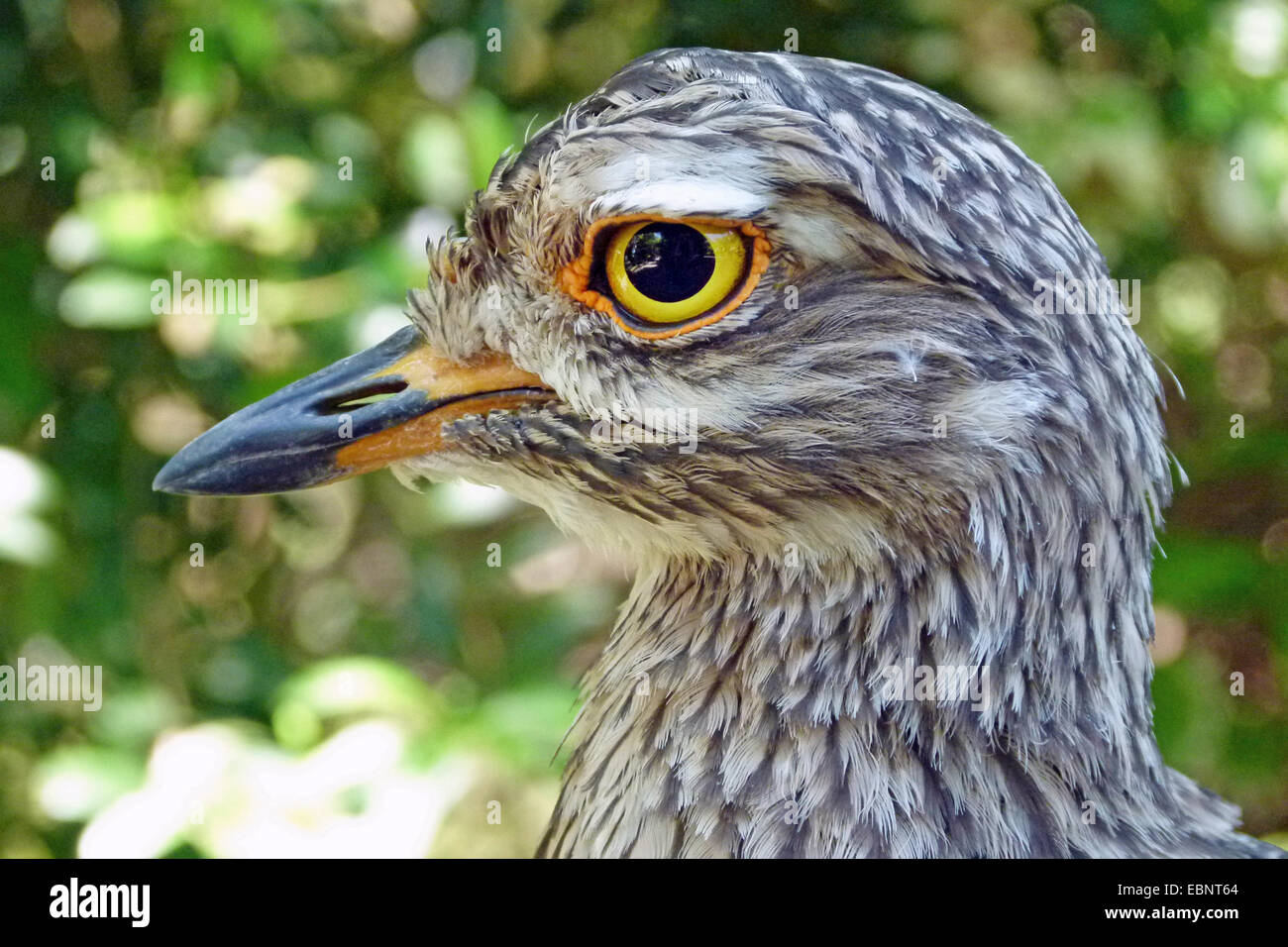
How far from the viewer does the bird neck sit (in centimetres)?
158

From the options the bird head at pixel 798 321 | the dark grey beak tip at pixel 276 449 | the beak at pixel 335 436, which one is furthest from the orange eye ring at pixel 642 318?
the dark grey beak tip at pixel 276 449

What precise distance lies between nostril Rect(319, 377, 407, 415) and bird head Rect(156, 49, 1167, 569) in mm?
153

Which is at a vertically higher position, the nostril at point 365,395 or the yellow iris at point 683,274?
the yellow iris at point 683,274

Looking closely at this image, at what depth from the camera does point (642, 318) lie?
1525 millimetres

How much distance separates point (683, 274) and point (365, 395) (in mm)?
522

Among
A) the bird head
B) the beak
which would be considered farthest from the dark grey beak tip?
the bird head

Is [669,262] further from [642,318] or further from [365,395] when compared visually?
[365,395]

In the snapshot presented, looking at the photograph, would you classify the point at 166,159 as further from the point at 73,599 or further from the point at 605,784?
the point at 605,784

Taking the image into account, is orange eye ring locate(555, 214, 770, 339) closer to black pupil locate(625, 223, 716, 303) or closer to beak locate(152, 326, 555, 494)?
black pupil locate(625, 223, 716, 303)

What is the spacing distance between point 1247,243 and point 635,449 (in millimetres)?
2391

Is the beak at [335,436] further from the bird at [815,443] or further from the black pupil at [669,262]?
the black pupil at [669,262]

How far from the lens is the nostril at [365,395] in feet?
5.71
